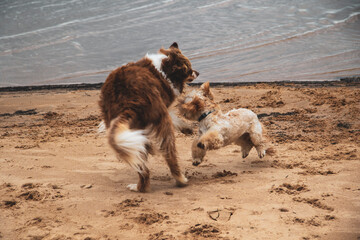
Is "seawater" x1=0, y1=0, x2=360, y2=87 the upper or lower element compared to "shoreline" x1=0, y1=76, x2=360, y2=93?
upper

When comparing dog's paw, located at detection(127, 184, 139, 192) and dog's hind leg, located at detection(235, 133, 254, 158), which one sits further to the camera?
dog's hind leg, located at detection(235, 133, 254, 158)

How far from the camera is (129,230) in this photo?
3.53m

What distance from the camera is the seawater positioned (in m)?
11.5

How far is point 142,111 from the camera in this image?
4.30 m

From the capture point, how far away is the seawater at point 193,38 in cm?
1155

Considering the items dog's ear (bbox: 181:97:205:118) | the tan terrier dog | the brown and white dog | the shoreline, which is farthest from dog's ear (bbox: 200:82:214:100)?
the shoreline

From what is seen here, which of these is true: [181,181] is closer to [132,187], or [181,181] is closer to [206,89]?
[132,187]

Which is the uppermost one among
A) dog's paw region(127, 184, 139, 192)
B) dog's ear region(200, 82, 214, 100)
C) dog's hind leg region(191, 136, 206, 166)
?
dog's ear region(200, 82, 214, 100)

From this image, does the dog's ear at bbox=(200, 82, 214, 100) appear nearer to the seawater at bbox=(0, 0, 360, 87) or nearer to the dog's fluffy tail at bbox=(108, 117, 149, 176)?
the dog's fluffy tail at bbox=(108, 117, 149, 176)

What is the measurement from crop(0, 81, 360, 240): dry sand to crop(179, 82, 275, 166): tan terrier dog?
Answer: 439 mm

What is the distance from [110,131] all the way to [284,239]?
1.96 m

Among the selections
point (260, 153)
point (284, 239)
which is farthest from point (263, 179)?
point (284, 239)

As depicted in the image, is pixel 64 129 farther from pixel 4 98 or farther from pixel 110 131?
pixel 110 131

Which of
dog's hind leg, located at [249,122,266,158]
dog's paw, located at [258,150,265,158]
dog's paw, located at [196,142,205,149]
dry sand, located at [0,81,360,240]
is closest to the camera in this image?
dry sand, located at [0,81,360,240]
